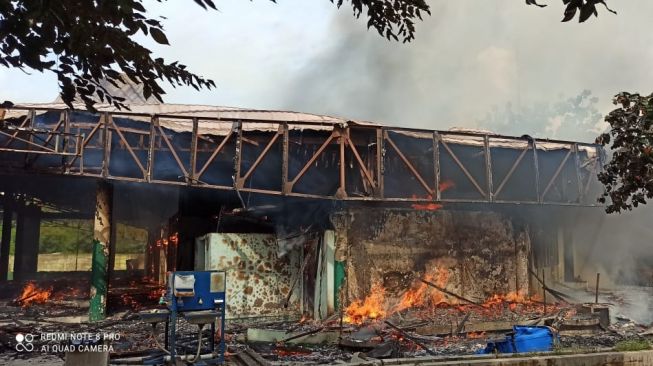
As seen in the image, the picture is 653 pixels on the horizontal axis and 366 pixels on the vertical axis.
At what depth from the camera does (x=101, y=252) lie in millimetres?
12281

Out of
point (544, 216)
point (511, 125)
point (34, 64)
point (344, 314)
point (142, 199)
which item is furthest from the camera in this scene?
point (511, 125)

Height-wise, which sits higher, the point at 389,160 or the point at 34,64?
the point at 389,160

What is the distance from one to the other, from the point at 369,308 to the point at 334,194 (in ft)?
10.9

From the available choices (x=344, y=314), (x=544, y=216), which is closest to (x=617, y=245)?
(x=544, y=216)

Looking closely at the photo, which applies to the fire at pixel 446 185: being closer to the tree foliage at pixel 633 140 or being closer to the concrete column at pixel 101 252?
the tree foliage at pixel 633 140

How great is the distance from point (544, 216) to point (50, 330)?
51.9 ft

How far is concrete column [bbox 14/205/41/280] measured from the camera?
2289 cm

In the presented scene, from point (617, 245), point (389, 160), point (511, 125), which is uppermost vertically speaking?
point (511, 125)

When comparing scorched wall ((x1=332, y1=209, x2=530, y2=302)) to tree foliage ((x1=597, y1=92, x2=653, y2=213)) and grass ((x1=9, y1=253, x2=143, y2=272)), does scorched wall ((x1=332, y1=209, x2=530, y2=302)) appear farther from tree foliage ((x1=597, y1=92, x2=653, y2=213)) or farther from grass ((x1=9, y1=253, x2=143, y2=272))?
grass ((x1=9, y1=253, x2=143, y2=272))

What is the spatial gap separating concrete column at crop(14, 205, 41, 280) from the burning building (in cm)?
1286

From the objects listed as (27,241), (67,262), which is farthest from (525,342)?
(67,262)

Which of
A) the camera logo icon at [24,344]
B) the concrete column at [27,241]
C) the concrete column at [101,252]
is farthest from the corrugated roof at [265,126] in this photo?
the concrete column at [27,241]

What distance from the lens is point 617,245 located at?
18234mm

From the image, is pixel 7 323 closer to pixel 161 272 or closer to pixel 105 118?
pixel 105 118
